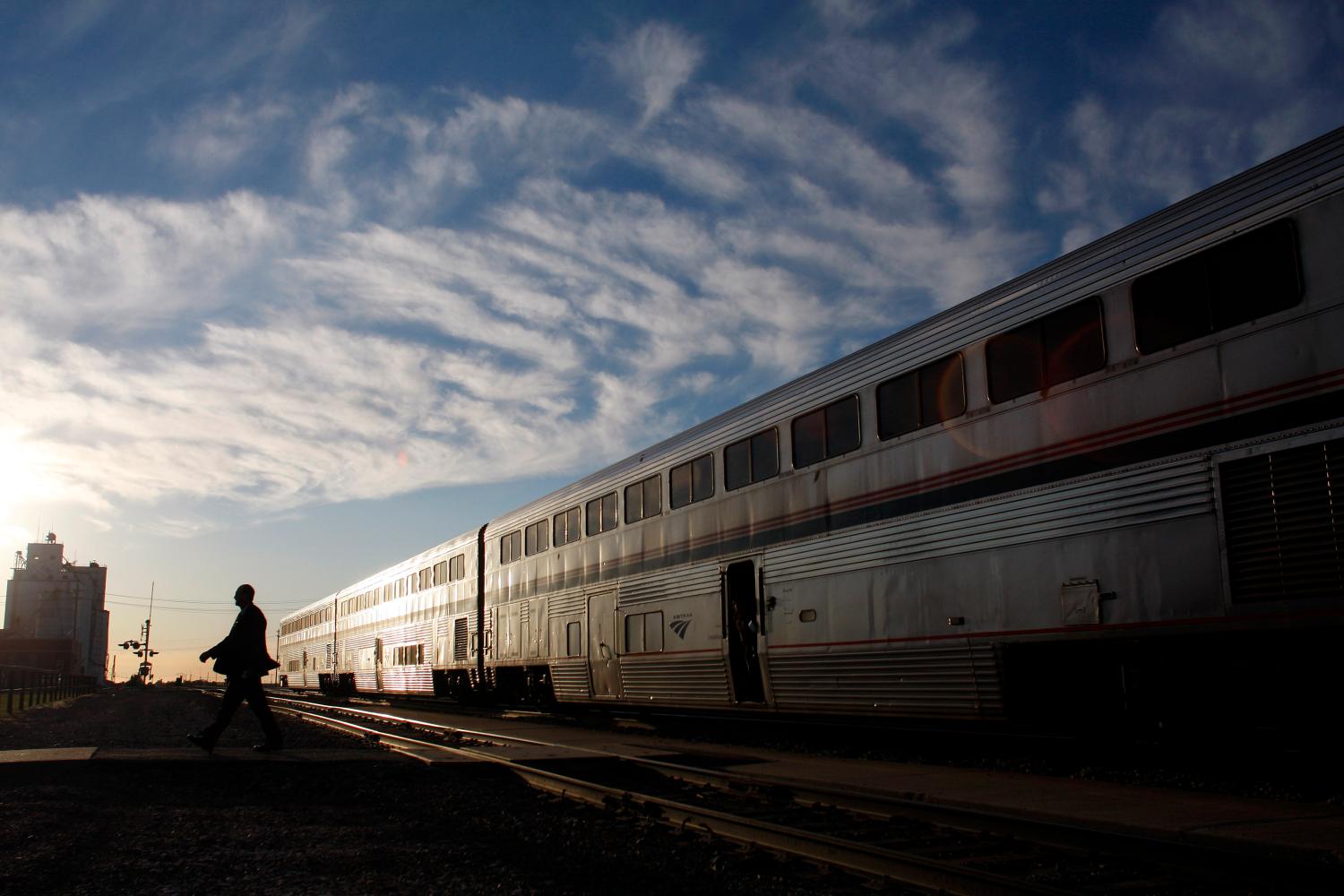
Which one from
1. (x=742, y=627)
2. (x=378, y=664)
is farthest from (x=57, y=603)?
(x=742, y=627)

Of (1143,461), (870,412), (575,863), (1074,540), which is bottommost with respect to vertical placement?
(575,863)

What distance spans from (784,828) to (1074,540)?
11.6 ft

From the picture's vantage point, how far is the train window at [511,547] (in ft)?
68.1

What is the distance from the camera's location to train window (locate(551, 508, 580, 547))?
1809cm

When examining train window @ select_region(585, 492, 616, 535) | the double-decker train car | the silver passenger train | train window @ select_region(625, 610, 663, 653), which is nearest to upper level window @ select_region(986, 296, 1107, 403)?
the silver passenger train

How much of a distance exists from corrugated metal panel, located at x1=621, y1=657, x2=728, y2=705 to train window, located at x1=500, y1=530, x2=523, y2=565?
5.60 meters

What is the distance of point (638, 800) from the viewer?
792 cm

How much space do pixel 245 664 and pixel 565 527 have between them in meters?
A: 8.11

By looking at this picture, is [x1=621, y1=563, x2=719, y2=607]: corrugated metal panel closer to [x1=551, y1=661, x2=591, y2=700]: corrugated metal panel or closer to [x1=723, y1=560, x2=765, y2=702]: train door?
[x1=723, y1=560, x2=765, y2=702]: train door

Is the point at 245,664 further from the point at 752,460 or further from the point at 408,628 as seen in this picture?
the point at 408,628

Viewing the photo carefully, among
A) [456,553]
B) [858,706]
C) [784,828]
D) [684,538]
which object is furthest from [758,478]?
[456,553]

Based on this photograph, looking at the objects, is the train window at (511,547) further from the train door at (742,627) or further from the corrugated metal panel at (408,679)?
the train door at (742,627)

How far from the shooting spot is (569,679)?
58.1 feet

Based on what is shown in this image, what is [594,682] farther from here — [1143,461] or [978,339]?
[1143,461]
